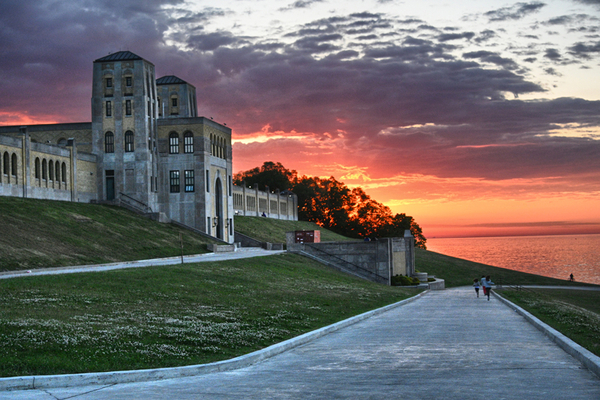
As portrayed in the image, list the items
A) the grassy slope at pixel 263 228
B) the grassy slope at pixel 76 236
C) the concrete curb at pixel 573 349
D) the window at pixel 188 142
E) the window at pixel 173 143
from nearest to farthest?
the concrete curb at pixel 573 349 → the grassy slope at pixel 76 236 → the window at pixel 188 142 → the window at pixel 173 143 → the grassy slope at pixel 263 228

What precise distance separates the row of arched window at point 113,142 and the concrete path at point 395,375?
58373 mm

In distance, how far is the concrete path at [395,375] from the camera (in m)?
9.85

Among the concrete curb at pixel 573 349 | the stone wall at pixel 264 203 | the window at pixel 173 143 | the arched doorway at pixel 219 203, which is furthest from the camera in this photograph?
the stone wall at pixel 264 203

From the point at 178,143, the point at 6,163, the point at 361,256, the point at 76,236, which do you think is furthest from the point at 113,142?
the point at 361,256

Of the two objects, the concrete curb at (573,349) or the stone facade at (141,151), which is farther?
the stone facade at (141,151)

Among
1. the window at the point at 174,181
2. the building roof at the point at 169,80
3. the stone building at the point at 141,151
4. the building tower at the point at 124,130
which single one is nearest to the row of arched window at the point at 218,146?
the stone building at the point at 141,151

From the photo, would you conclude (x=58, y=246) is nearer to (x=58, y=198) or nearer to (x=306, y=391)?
(x=58, y=198)

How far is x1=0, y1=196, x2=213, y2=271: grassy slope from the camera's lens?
118ft

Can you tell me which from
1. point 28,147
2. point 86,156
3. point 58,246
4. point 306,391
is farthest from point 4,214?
point 306,391

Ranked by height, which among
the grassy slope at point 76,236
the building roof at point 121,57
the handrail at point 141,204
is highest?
the building roof at point 121,57

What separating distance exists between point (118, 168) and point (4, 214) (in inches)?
1112

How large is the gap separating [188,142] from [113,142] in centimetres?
873

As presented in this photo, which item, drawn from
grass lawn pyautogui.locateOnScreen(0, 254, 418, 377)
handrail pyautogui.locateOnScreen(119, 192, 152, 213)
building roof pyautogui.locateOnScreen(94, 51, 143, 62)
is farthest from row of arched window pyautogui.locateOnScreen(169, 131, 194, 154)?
grass lawn pyautogui.locateOnScreen(0, 254, 418, 377)

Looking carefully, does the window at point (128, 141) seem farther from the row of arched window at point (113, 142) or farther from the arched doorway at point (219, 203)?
the arched doorway at point (219, 203)
